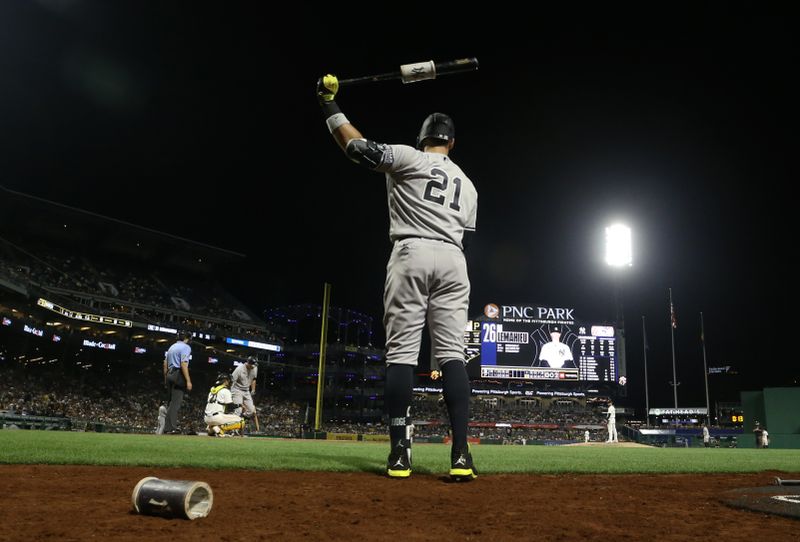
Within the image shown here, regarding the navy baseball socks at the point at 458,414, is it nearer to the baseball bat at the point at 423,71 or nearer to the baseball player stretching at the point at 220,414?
the baseball bat at the point at 423,71

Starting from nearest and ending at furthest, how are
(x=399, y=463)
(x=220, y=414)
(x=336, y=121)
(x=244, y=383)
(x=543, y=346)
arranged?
(x=399, y=463)
(x=336, y=121)
(x=220, y=414)
(x=244, y=383)
(x=543, y=346)

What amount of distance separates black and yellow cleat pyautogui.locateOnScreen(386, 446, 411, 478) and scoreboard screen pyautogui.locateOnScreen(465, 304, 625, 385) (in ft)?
114

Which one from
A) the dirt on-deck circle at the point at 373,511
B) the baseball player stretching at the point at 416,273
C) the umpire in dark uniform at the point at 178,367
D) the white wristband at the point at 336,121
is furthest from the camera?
the umpire in dark uniform at the point at 178,367

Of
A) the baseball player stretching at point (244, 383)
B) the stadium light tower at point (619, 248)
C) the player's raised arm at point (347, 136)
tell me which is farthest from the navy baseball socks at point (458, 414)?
the stadium light tower at point (619, 248)

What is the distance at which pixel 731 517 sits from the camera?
2064mm

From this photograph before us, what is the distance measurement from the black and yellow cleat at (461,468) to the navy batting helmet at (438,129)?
2103 millimetres

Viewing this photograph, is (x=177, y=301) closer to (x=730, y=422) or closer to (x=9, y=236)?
(x=9, y=236)

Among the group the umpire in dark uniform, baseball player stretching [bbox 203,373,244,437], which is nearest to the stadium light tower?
baseball player stretching [bbox 203,373,244,437]

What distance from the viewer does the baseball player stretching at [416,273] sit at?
10.8 feet

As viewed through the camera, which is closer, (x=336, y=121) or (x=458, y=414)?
(x=458, y=414)

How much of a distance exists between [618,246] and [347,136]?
38.9 meters

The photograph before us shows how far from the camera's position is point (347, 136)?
11.2 ft

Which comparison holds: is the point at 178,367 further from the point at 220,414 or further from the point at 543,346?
the point at 543,346

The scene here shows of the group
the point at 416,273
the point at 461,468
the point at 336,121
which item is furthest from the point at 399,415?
the point at 336,121
